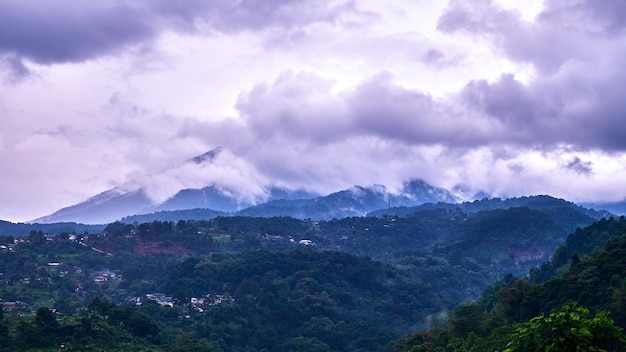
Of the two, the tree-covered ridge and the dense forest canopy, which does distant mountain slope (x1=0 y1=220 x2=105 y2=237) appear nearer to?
the dense forest canopy

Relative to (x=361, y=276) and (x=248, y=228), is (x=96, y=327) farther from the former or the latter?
(x=248, y=228)

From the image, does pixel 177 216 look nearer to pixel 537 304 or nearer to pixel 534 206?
pixel 534 206

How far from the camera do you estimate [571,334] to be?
14375 mm

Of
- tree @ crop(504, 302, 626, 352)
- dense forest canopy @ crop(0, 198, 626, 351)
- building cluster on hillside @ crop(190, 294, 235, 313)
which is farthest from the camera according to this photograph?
building cluster on hillside @ crop(190, 294, 235, 313)

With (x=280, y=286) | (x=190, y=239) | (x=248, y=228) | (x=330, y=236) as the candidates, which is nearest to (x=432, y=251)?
(x=330, y=236)

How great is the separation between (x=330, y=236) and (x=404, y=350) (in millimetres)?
77768

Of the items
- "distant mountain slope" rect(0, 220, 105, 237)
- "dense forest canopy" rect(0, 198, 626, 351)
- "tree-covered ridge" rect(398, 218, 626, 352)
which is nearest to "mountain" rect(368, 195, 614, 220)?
"dense forest canopy" rect(0, 198, 626, 351)

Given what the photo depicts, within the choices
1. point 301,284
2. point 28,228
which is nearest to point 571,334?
point 301,284

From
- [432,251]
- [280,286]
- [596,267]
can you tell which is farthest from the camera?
[432,251]

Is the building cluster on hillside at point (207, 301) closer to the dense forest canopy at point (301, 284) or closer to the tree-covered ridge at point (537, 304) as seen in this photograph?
the dense forest canopy at point (301, 284)

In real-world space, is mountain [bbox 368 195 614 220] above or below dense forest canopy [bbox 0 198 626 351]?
above

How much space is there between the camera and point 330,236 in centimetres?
12388

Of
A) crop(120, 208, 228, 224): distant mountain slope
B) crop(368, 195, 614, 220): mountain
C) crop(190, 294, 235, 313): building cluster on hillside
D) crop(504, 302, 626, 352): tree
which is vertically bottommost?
crop(504, 302, 626, 352): tree

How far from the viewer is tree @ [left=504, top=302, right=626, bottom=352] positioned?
1434cm
